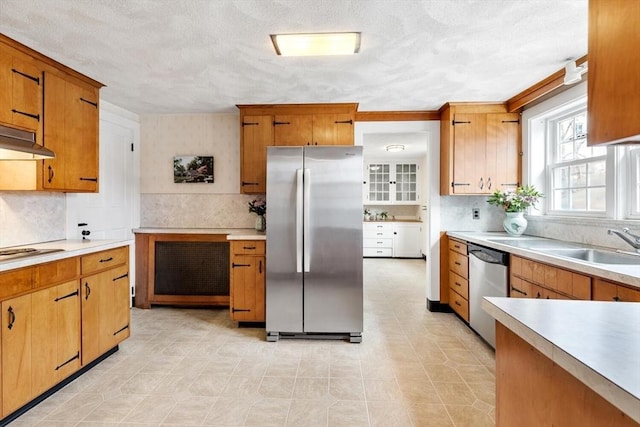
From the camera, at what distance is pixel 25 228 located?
250 centimetres

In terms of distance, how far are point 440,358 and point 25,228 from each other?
349 cm

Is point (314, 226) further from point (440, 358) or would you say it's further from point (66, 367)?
point (66, 367)

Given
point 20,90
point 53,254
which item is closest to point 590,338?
point 53,254

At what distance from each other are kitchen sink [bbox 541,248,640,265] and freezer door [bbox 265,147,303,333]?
1.98 metres

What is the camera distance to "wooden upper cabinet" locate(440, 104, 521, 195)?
3445 millimetres

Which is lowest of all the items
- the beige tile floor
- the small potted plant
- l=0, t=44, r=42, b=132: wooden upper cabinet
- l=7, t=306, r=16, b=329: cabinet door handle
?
the beige tile floor

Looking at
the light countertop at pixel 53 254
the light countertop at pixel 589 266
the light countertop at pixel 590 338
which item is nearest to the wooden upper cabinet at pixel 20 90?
the light countertop at pixel 53 254

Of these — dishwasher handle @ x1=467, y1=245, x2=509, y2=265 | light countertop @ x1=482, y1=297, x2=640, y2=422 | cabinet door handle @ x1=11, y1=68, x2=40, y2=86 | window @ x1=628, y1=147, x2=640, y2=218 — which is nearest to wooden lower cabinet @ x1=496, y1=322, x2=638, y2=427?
light countertop @ x1=482, y1=297, x2=640, y2=422

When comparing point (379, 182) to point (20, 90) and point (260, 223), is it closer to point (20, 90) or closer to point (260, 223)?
point (260, 223)

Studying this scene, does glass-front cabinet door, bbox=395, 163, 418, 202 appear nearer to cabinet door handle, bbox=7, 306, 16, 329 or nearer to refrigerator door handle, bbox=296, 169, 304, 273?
refrigerator door handle, bbox=296, 169, 304, 273

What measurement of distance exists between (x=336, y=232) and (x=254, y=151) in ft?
4.56

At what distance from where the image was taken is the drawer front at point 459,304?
3188 mm

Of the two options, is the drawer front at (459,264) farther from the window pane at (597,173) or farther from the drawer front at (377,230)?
the drawer front at (377,230)

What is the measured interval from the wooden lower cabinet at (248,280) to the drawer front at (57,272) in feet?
4.16
